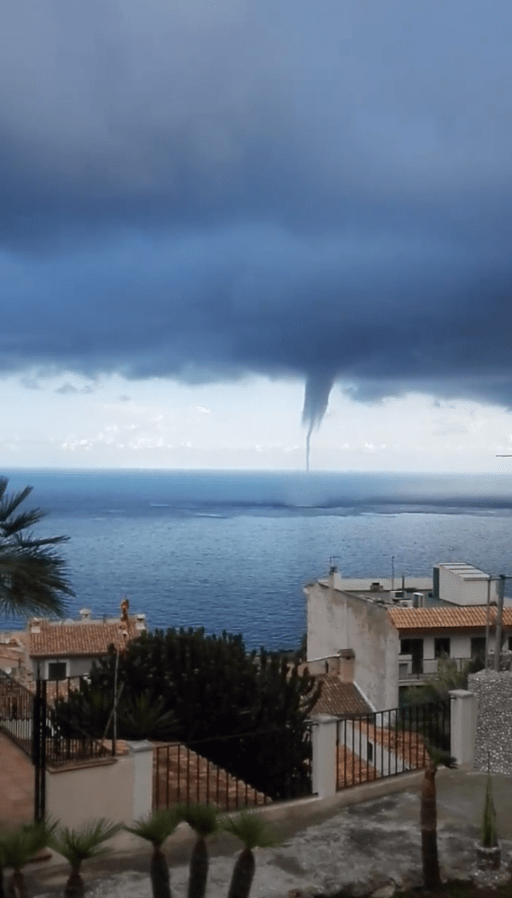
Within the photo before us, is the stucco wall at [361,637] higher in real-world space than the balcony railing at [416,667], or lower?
higher

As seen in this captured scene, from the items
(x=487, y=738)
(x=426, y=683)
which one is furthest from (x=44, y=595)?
(x=426, y=683)

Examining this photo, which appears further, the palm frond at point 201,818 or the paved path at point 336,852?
the paved path at point 336,852

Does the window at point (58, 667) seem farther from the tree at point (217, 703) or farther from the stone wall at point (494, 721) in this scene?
the stone wall at point (494, 721)

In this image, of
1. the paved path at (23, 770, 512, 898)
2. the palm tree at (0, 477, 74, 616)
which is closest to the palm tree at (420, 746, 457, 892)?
the paved path at (23, 770, 512, 898)

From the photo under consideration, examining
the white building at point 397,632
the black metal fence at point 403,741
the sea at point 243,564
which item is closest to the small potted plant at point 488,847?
the black metal fence at point 403,741

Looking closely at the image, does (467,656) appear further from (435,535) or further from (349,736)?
(435,535)
